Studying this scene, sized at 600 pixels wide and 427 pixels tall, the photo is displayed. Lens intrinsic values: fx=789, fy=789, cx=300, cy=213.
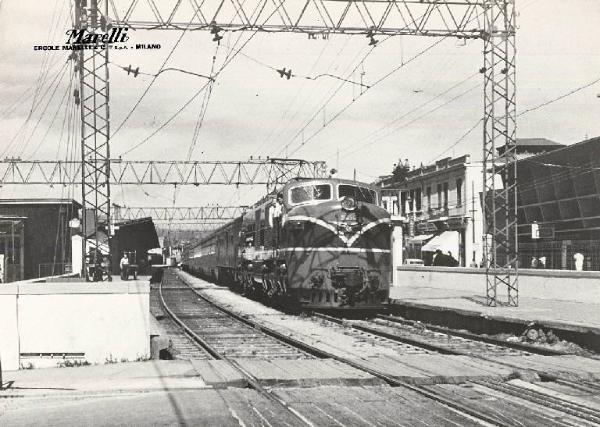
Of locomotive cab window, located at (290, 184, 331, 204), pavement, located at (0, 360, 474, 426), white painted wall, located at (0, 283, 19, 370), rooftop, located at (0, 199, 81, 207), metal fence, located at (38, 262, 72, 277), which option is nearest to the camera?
pavement, located at (0, 360, 474, 426)

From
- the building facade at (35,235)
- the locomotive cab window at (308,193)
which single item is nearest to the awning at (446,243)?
the building facade at (35,235)

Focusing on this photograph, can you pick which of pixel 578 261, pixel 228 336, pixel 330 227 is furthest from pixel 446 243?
pixel 228 336

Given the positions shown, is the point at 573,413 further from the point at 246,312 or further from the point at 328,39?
the point at 246,312

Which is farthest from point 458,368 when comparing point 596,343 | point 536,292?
point 536,292

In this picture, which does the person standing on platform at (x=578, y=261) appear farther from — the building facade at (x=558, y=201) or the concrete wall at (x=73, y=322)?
the concrete wall at (x=73, y=322)

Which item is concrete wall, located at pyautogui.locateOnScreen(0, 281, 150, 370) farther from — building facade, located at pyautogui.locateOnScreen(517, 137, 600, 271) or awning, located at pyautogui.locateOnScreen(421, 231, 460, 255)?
awning, located at pyautogui.locateOnScreen(421, 231, 460, 255)

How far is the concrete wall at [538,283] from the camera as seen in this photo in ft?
70.0

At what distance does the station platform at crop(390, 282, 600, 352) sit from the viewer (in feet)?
47.5

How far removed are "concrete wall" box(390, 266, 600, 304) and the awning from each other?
13944mm

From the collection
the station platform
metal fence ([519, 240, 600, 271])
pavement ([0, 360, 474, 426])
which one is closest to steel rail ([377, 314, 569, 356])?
the station platform

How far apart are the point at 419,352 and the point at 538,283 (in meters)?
11.9

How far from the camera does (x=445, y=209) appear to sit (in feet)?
166

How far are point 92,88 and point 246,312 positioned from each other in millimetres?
8128

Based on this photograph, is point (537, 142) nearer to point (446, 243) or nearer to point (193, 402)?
point (446, 243)
